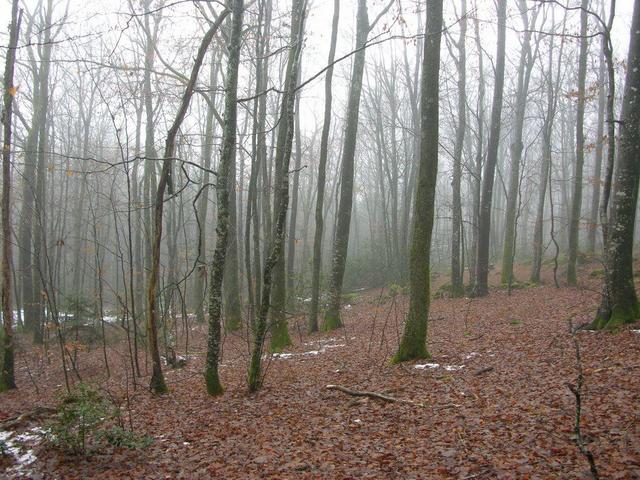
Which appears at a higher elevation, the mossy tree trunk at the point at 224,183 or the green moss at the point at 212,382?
the mossy tree trunk at the point at 224,183

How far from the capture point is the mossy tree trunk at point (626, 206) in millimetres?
7410

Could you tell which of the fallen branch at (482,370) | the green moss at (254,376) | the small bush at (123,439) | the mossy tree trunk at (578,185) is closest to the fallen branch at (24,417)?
the small bush at (123,439)

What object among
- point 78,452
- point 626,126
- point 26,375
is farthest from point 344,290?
point 78,452

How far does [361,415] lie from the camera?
19.2 feet

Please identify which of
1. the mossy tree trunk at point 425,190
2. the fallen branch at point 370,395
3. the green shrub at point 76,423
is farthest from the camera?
the mossy tree trunk at point 425,190

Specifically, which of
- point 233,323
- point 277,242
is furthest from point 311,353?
point 233,323

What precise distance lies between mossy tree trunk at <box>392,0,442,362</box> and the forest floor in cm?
57

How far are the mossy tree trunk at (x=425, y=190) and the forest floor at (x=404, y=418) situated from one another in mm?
574

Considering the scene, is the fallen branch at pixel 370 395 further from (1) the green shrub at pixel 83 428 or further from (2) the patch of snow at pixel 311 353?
(2) the patch of snow at pixel 311 353

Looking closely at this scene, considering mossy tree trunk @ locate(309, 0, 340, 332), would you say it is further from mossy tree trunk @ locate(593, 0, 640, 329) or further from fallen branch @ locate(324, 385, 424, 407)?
mossy tree trunk @ locate(593, 0, 640, 329)

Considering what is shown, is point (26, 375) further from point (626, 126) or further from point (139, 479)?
point (626, 126)

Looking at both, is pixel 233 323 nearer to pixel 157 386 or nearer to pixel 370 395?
pixel 157 386

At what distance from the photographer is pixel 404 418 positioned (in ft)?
18.2

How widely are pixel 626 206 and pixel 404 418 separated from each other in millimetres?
5090
